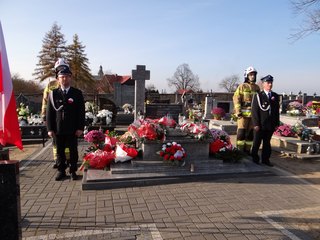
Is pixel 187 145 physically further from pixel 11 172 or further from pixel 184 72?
pixel 184 72

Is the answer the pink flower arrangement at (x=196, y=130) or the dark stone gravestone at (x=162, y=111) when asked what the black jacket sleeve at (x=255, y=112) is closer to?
the pink flower arrangement at (x=196, y=130)

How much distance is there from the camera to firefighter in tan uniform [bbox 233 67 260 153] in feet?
23.0

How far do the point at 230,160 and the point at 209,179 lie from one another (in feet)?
2.69

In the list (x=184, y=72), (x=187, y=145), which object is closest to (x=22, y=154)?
(x=187, y=145)

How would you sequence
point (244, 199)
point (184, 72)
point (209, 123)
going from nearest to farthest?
point (244, 199) → point (209, 123) → point (184, 72)

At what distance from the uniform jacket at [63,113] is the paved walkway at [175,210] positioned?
38.9 inches

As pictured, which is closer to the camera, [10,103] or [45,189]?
[10,103]

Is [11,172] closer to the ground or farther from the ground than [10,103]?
closer to the ground

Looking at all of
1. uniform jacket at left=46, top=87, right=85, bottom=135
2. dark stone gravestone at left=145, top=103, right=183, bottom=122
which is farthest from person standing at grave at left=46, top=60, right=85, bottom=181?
dark stone gravestone at left=145, top=103, right=183, bottom=122

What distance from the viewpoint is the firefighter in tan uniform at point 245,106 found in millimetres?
7000

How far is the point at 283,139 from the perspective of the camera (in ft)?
27.2

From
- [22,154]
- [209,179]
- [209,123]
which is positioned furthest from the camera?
[209,123]

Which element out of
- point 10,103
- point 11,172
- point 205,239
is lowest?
point 205,239

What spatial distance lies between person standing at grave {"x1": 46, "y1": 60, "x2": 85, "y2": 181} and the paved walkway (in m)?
0.52
